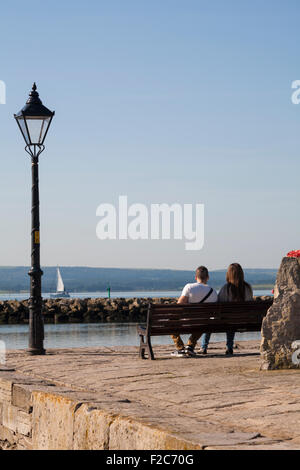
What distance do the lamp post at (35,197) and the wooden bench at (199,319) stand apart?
6.00 feet

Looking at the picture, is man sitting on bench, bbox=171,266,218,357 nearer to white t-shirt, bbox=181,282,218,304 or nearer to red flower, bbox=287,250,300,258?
white t-shirt, bbox=181,282,218,304

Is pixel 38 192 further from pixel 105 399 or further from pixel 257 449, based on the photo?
pixel 257 449

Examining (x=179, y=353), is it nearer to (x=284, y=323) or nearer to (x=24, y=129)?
(x=284, y=323)

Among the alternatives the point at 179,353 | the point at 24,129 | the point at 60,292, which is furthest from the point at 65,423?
the point at 60,292

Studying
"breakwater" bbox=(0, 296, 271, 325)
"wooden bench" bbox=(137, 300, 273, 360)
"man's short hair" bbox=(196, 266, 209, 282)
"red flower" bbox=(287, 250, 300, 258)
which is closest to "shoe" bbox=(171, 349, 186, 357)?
"wooden bench" bbox=(137, 300, 273, 360)

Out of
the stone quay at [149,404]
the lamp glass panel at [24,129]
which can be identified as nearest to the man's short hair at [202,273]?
the stone quay at [149,404]

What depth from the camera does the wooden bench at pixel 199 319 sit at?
1122cm

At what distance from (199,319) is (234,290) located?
2.82 feet

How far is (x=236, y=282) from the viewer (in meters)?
11.9

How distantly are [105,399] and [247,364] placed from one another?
3.27 meters

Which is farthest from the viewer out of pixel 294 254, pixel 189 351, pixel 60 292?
pixel 60 292

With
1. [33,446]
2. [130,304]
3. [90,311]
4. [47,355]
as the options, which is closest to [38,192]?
[47,355]

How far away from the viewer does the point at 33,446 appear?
7.87 m

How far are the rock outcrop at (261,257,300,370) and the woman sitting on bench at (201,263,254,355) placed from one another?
2.04 meters
